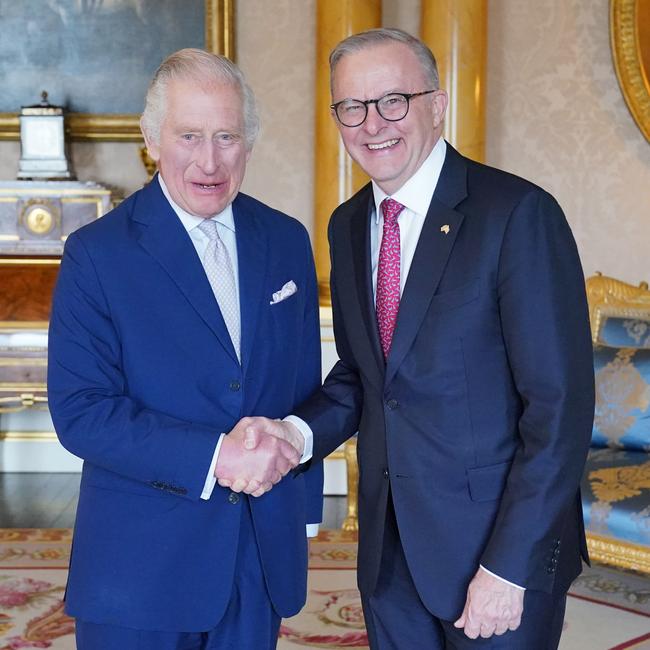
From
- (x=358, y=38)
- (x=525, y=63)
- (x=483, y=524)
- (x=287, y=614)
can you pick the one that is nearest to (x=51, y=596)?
(x=287, y=614)

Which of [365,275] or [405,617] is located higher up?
[365,275]

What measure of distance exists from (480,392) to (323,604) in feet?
7.91

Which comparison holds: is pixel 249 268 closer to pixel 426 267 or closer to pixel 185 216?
pixel 185 216

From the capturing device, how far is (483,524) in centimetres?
207

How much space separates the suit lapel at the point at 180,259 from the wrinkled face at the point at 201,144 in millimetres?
53

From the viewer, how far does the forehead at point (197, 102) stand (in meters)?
2.03

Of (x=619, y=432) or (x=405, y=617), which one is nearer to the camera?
(x=405, y=617)

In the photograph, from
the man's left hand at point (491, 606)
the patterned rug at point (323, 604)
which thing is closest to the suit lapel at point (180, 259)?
the man's left hand at point (491, 606)

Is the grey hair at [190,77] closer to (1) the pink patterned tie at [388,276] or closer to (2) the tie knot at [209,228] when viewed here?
(2) the tie knot at [209,228]

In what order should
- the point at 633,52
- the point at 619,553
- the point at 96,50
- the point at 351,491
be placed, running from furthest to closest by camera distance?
the point at 96,50
the point at 633,52
the point at 351,491
the point at 619,553

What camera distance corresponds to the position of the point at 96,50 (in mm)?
6039

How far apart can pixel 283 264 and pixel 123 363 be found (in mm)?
412

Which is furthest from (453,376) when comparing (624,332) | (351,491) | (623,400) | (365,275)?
(351,491)

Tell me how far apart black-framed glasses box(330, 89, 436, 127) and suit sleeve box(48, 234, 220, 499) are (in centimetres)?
59
